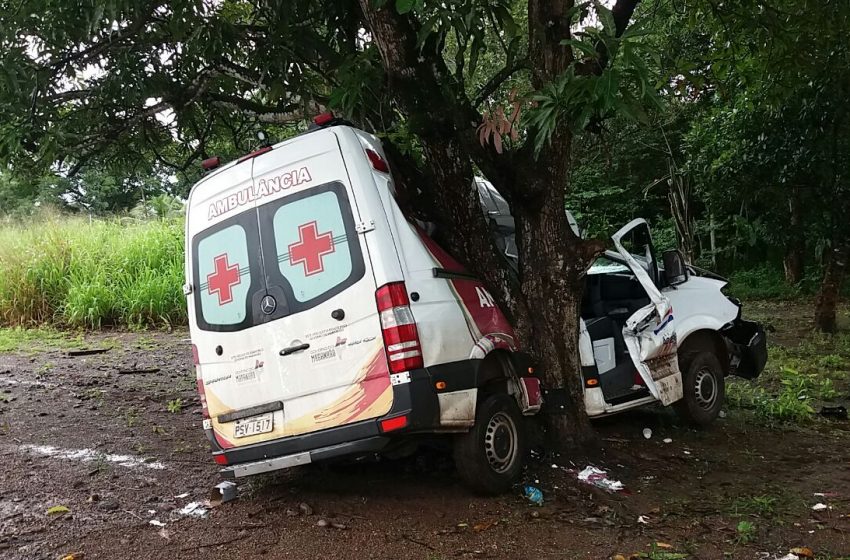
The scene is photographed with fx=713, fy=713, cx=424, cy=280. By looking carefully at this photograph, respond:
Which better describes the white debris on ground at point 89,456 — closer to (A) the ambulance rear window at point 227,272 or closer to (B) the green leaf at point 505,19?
(A) the ambulance rear window at point 227,272

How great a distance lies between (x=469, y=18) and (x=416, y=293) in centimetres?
152

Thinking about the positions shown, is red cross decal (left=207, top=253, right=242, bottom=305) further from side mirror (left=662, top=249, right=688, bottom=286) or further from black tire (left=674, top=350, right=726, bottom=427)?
black tire (left=674, top=350, right=726, bottom=427)

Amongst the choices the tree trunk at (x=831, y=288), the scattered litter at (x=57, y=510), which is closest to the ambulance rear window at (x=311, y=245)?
the scattered litter at (x=57, y=510)

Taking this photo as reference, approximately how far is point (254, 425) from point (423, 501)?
1148 millimetres

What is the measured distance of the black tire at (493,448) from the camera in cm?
432

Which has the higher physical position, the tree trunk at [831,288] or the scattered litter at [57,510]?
the tree trunk at [831,288]

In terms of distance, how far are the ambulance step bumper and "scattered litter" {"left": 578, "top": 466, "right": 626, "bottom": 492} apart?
166 centimetres

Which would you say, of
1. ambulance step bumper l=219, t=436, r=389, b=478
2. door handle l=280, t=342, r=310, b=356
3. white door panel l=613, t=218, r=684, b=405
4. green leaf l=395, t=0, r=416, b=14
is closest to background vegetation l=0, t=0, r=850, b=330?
green leaf l=395, t=0, r=416, b=14

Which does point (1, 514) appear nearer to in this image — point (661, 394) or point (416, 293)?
point (416, 293)

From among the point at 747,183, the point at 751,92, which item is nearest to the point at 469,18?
the point at 751,92

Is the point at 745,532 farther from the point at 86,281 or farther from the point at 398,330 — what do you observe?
the point at 86,281

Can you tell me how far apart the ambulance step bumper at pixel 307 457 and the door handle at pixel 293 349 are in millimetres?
583

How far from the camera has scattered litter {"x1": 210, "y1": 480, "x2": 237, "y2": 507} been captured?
182 inches

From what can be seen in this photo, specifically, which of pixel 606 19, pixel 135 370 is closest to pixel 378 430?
pixel 606 19
